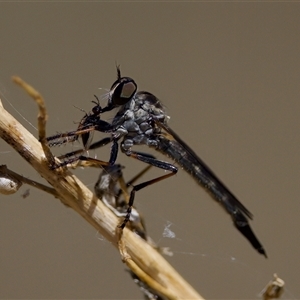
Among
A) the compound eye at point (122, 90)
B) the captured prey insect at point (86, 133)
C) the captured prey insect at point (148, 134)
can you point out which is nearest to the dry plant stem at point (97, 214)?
the captured prey insect at point (86, 133)

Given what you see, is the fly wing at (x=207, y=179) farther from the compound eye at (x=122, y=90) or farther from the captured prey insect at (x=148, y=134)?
the compound eye at (x=122, y=90)

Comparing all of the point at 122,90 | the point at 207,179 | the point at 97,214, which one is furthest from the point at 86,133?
the point at 207,179

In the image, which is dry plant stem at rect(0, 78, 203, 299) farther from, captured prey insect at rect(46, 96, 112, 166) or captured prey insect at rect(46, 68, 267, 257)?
captured prey insect at rect(46, 68, 267, 257)

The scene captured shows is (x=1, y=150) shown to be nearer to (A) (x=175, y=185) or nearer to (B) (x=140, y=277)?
(B) (x=140, y=277)

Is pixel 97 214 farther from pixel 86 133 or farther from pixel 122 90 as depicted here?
pixel 122 90

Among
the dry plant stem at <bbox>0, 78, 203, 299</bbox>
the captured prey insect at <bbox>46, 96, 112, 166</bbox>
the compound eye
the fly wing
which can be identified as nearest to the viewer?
the dry plant stem at <bbox>0, 78, 203, 299</bbox>

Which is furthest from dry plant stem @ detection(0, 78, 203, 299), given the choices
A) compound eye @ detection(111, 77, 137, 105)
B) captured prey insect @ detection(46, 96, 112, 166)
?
compound eye @ detection(111, 77, 137, 105)
